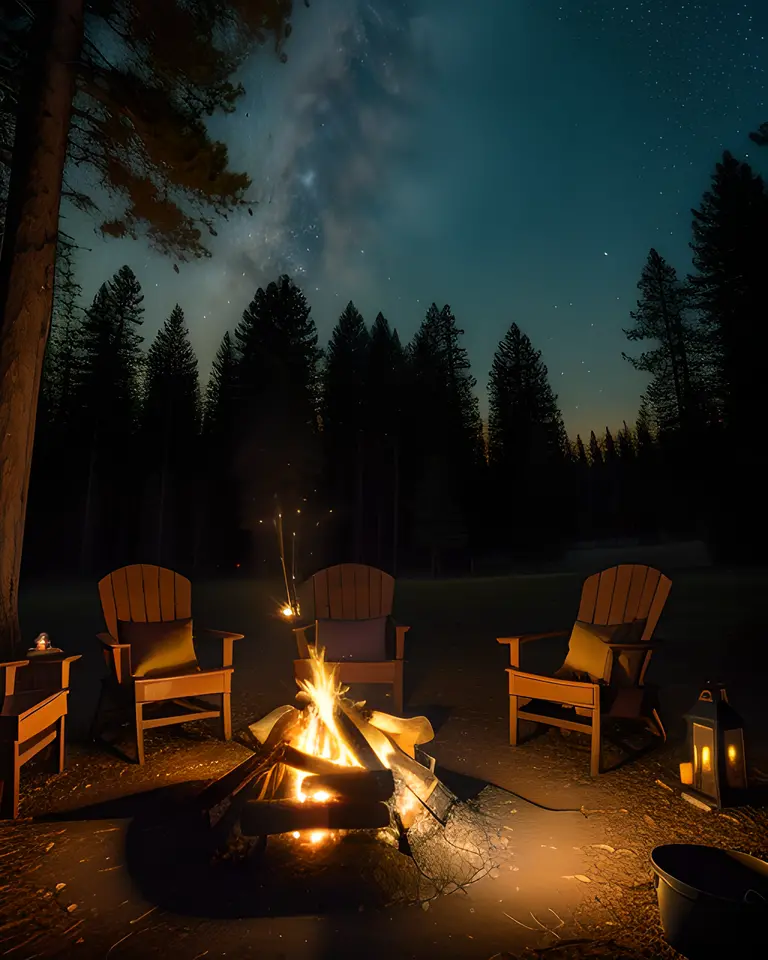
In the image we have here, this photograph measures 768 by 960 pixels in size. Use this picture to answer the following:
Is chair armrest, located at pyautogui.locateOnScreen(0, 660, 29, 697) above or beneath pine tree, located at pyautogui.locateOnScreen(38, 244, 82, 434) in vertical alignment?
beneath

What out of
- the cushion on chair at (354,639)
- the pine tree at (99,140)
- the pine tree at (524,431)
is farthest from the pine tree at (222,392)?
the cushion on chair at (354,639)

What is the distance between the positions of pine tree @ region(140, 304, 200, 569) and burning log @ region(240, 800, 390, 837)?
23.8 metres

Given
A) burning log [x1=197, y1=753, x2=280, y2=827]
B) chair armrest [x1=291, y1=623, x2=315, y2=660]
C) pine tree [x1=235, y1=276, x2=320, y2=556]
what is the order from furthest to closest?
pine tree [x1=235, y1=276, x2=320, y2=556] → chair armrest [x1=291, y1=623, x2=315, y2=660] → burning log [x1=197, y1=753, x2=280, y2=827]

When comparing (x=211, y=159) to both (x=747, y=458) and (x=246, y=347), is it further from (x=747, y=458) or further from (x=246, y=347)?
(x=747, y=458)

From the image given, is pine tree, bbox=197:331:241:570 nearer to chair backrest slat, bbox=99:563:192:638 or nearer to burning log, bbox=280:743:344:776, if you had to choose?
chair backrest slat, bbox=99:563:192:638

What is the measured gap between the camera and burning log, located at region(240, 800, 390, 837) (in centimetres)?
236

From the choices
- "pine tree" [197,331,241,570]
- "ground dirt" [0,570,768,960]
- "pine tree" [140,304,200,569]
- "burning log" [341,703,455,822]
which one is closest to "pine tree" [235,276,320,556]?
"pine tree" [197,331,241,570]

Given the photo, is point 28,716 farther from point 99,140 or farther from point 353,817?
point 99,140

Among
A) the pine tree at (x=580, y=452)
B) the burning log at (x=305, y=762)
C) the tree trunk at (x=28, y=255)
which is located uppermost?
the pine tree at (x=580, y=452)

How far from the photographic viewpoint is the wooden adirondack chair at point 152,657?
362cm

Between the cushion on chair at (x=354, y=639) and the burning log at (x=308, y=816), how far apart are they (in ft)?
6.53

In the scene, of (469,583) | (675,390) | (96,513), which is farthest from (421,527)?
(96,513)

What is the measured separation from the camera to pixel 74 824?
275 cm

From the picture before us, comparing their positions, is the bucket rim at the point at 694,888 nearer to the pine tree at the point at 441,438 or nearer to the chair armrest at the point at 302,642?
the chair armrest at the point at 302,642
